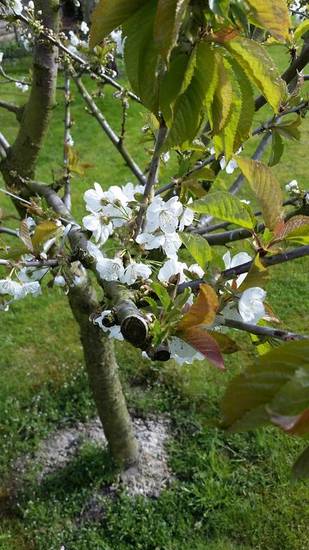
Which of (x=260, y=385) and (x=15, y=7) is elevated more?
(x=15, y=7)

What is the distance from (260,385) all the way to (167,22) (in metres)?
0.34

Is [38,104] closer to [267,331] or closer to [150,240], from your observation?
[150,240]

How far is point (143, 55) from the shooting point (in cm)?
68

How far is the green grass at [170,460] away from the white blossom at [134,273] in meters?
1.31

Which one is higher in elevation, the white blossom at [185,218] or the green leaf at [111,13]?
the green leaf at [111,13]

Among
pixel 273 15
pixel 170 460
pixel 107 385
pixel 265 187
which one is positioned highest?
pixel 273 15

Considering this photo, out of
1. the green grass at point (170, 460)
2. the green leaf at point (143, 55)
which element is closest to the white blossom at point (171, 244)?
the green leaf at point (143, 55)

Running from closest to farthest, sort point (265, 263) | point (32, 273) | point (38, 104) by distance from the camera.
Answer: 1. point (265, 263)
2. point (32, 273)
3. point (38, 104)

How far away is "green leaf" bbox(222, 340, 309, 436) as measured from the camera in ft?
1.65

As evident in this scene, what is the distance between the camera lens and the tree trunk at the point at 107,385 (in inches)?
86.8

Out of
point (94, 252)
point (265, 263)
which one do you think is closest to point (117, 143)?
point (94, 252)

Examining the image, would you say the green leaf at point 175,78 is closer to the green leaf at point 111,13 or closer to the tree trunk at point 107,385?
the green leaf at point 111,13

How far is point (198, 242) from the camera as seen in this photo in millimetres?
908

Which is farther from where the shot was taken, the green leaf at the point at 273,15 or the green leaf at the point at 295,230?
the green leaf at the point at 295,230
